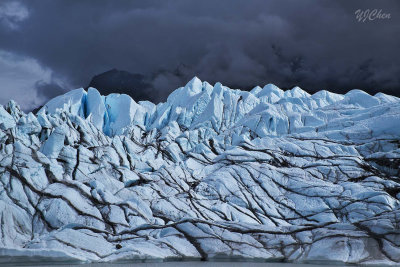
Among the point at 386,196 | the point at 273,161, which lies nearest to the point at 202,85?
the point at 273,161

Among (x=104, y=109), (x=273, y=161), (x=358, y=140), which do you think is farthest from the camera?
(x=104, y=109)

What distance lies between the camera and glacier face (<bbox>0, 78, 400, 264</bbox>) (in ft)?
69.1

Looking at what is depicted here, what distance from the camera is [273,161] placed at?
38.0 m

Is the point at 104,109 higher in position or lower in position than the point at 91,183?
higher

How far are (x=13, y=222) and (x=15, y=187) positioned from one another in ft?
12.0

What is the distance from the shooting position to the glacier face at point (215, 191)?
69.1 ft

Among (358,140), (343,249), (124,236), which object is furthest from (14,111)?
(343,249)

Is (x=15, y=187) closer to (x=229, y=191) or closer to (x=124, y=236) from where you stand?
(x=124, y=236)

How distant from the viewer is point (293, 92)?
259 feet

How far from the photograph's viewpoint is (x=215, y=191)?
3253 centimetres

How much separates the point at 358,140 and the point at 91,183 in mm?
26697

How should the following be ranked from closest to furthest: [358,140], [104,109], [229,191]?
[229,191] → [358,140] → [104,109]

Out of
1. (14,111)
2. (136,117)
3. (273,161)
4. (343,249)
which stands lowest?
(343,249)

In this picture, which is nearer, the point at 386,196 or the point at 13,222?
the point at 13,222
